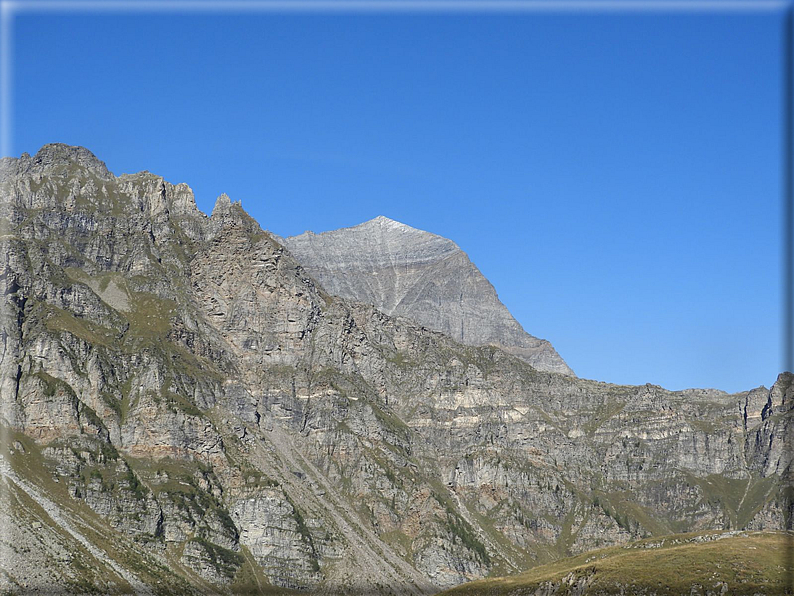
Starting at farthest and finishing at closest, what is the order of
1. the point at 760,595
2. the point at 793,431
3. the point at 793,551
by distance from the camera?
1. the point at 760,595
2. the point at 793,551
3. the point at 793,431

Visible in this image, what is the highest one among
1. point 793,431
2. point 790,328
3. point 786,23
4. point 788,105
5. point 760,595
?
point 786,23

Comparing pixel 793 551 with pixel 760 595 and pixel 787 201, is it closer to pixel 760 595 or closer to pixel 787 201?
pixel 760 595

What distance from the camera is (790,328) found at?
317 ft

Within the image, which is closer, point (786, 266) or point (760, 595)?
point (786, 266)

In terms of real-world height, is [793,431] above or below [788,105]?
below

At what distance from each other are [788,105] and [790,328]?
18979mm

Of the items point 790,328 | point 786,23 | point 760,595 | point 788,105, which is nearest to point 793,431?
point 790,328

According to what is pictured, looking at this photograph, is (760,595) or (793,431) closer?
(793,431)

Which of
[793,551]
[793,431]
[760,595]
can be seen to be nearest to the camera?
[793,431]

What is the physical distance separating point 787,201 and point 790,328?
10.8 m

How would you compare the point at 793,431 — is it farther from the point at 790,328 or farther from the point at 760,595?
the point at 760,595

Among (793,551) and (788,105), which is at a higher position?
(788,105)

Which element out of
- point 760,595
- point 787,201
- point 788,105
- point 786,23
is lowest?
point 760,595

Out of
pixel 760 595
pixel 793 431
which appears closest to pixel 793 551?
pixel 760 595
